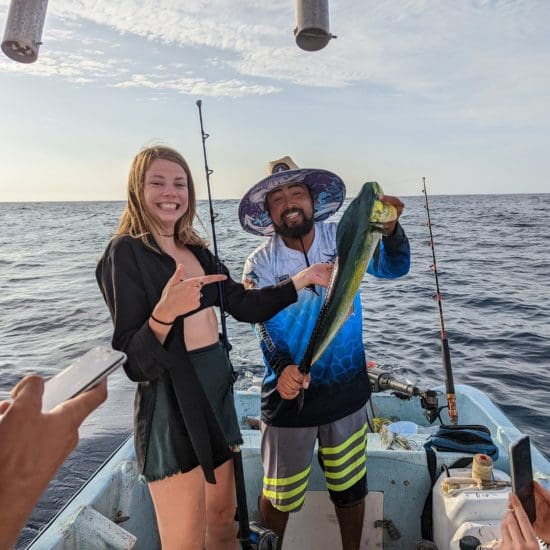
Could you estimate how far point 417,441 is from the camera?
4027 millimetres

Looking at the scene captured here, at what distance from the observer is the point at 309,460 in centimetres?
334

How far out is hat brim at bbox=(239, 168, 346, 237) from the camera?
3.48 m

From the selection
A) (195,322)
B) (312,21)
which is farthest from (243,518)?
(312,21)

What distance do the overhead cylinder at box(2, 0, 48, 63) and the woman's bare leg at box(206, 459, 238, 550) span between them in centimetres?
245

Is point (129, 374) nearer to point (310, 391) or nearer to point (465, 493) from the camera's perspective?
point (310, 391)

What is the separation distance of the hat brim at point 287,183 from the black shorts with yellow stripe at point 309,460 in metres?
1.44

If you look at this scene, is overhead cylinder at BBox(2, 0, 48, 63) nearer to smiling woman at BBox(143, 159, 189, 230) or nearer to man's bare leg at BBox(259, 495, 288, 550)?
smiling woman at BBox(143, 159, 189, 230)

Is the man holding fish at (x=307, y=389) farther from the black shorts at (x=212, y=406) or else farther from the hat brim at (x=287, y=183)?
the black shorts at (x=212, y=406)

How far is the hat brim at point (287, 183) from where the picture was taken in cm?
348

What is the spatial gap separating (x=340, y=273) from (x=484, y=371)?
6869mm

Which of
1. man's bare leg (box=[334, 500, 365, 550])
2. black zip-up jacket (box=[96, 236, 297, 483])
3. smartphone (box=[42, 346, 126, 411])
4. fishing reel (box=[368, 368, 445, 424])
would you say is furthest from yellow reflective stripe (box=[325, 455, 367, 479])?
smartphone (box=[42, 346, 126, 411])

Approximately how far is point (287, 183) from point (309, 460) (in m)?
1.91

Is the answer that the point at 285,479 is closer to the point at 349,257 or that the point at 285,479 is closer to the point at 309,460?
the point at 309,460

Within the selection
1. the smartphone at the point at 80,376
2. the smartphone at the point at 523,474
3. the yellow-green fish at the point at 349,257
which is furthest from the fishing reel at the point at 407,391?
the smartphone at the point at 80,376
